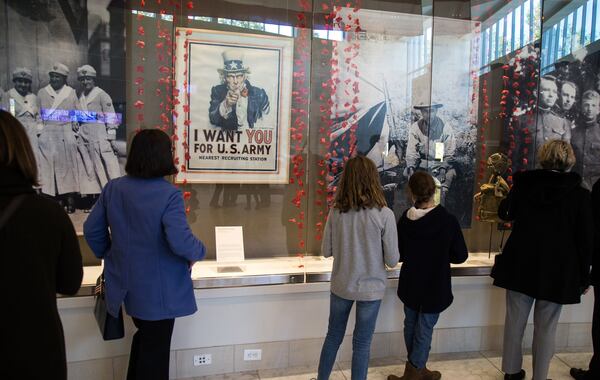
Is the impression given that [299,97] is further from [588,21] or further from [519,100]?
[588,21]

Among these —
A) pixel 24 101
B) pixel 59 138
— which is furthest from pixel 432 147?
pixel 24 101

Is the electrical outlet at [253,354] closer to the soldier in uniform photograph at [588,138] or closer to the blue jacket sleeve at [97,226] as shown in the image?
the blue jacket sleeve at [97,226]

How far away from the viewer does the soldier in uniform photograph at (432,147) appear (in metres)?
3.42

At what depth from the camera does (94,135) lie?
281cm

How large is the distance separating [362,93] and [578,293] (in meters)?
1.86

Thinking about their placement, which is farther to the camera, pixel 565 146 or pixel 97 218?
pixel 565 146

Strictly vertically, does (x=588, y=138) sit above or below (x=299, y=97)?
below

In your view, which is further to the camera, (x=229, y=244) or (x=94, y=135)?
(x=229, y=244)

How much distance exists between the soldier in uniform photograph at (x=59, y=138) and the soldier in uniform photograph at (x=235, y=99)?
0.85 metres

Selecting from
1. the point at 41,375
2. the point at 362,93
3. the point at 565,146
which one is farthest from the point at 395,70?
the point at 41,375

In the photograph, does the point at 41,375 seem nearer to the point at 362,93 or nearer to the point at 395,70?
the point at 362,93

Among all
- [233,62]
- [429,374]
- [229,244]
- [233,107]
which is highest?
[233,62]

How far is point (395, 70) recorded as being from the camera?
132 inches

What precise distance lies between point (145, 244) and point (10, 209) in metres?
0.67
